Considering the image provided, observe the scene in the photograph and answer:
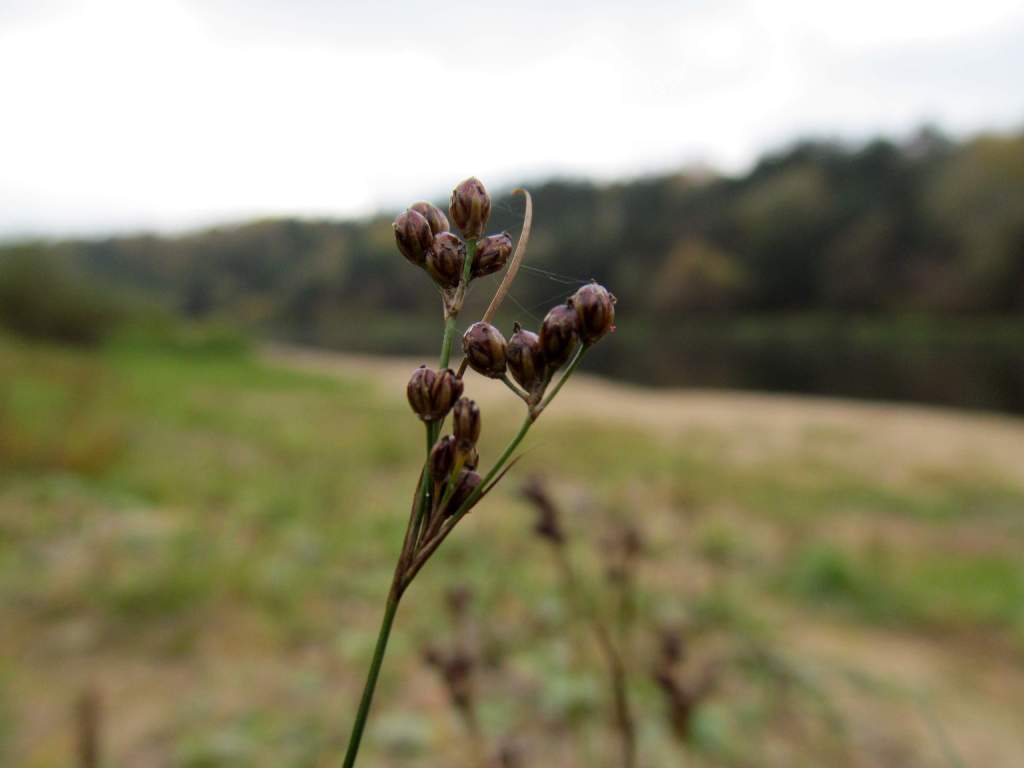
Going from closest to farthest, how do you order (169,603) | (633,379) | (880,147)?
(169,603) < (633,379) < (880,147)

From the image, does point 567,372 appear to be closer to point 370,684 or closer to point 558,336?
point 558,336

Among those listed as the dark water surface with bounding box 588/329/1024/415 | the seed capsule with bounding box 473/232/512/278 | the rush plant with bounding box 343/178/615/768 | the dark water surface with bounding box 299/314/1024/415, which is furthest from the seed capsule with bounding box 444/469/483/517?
the dark water surface with bounding box 588/329/1024/415

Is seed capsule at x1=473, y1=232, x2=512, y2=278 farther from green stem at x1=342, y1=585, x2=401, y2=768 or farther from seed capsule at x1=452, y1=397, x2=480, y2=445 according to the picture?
green stem at x1=342, y1=585, x2=401, y2=768

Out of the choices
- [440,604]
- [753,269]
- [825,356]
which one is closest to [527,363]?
[440,604]

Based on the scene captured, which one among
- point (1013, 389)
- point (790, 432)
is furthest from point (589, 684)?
point (1013, 389)

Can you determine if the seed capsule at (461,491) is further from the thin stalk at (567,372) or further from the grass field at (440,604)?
the grass field at (440,604)

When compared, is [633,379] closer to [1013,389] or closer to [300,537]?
[1013,389]
